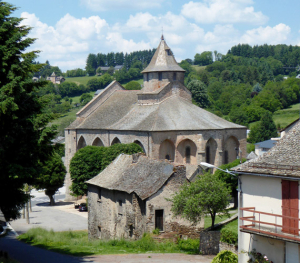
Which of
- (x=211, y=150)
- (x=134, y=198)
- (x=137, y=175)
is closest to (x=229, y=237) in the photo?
(x=134, y=198)

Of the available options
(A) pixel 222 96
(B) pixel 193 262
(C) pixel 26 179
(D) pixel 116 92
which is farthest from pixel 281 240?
(A) pixel 222 96

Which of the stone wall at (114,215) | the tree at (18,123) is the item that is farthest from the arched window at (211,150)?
the tree at (18,123)

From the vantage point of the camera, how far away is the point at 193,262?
2419 cm

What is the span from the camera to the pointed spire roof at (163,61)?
2479 inches

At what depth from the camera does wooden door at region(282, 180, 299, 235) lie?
16.7m

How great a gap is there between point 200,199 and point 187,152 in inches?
1109

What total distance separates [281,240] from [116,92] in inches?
2155

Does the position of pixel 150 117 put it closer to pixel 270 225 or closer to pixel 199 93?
pixel 270 225

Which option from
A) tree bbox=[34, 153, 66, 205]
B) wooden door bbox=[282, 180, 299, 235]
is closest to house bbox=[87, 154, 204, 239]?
wooden door bbox=[282, 180, 299, 235]

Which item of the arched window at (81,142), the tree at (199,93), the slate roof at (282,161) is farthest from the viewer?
the tree at (199,93)

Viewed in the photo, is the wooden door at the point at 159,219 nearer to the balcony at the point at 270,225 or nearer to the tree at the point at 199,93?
the balcony at the point at 270,225

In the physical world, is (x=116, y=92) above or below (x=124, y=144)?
above

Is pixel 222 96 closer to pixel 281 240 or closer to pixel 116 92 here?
pixel 116 92

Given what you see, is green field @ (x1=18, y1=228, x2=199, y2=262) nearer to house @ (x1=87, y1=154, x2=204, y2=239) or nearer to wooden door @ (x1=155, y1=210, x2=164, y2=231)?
wooden door @ (x1=155, y1=210, x2=164, y2=231)
